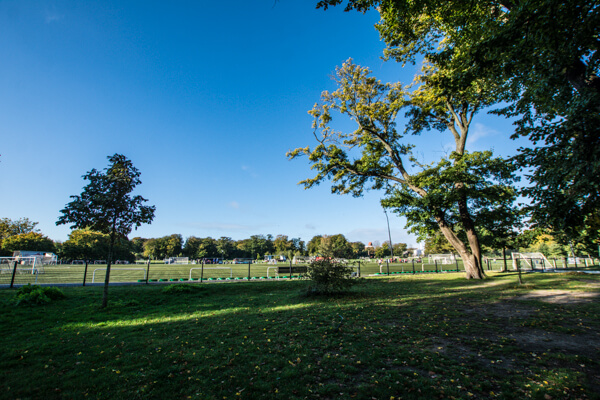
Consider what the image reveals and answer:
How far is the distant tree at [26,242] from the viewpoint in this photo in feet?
212

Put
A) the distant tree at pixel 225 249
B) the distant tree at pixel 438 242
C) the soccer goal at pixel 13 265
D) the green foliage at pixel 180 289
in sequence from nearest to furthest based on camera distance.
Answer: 1. the green foliage at pixel 180 289
2. the soccer goal at pixel 13 265
3. the distant tree at pixel 438 242
4. the distant tree at pixel 225 249

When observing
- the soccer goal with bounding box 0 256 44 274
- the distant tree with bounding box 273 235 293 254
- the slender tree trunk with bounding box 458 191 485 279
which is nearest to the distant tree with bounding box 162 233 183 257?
the distant tree with bounding box 273 235 293 254

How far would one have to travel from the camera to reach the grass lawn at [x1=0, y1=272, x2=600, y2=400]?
11.2ft

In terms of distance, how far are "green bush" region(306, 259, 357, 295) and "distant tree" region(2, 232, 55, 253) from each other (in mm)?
89894

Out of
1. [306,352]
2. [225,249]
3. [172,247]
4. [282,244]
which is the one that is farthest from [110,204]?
[282,244]

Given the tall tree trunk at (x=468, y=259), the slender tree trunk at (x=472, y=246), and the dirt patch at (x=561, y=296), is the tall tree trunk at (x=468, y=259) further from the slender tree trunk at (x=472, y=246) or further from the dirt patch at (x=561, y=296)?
the dirt patch at (x=561, y=296)

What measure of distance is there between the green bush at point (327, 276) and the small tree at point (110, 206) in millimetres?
7333

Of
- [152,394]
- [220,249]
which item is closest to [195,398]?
[152,394]

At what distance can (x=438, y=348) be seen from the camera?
4.88 metres

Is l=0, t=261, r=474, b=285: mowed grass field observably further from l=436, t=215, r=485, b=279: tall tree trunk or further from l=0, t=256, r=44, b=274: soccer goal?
l=436, t=215, r=485, b=279: tall tree trunk

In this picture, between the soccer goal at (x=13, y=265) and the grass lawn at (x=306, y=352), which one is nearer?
the grass lawn at (x=306, y=352)

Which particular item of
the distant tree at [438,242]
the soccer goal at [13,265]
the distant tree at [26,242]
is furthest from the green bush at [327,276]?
the distant tree at [26,242]

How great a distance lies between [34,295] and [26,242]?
84.8 metres

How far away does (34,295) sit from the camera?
930cm
